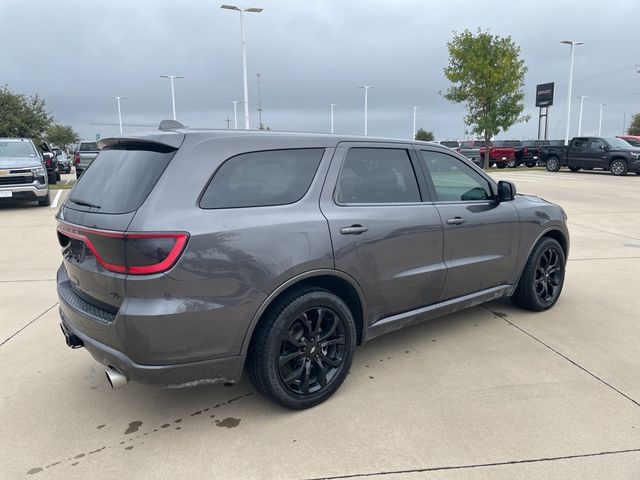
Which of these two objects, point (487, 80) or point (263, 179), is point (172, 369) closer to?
point (263, 179)

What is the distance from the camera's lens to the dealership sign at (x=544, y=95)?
172 ft

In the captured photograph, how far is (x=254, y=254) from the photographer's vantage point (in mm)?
2748

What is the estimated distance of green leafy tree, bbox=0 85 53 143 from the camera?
110 feet

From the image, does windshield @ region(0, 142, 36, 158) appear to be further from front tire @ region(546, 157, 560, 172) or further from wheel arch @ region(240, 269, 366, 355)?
front tire @ region(546, 157, 560, 172)

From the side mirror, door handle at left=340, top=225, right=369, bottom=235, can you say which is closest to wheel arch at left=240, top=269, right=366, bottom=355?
door handle at left=340, top=225, right=369, bottom=235

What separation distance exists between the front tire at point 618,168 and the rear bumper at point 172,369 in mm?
→ 23917

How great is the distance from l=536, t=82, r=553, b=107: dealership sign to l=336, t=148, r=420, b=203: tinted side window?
181 feet

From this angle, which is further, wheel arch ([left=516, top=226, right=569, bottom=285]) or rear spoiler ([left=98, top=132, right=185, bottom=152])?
wheel arch ([left=516, top=226, right=569, bottom=285])

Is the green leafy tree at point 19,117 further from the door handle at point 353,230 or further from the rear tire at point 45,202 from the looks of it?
the door handle at point 353,230

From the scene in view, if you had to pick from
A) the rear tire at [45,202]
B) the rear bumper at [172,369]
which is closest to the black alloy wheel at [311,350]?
the rear bumper at [172,369]

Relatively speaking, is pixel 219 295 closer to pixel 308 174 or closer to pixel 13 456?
pixel 308 174

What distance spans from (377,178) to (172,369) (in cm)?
186

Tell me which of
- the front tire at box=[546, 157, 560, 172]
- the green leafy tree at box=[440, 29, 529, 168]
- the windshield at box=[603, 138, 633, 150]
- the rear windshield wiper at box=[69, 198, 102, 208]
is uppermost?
the green leafy tree at box=[440, 29, 529, 168]

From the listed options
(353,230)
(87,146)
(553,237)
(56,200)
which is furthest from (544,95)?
(353,230)
